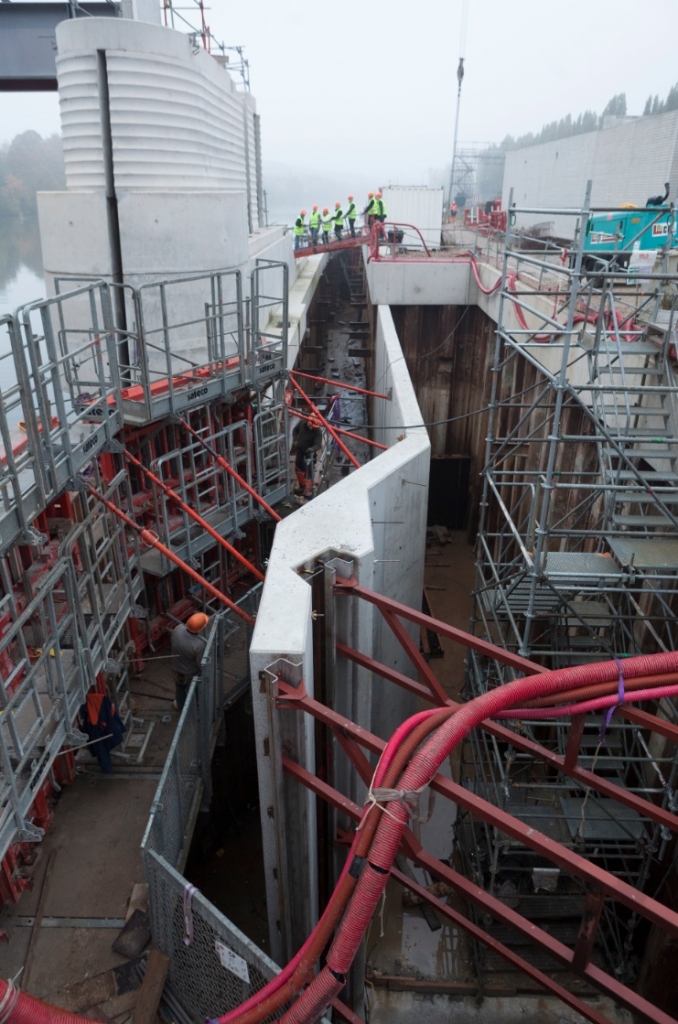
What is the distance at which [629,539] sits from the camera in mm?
6574

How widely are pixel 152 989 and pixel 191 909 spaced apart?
1.08 meters

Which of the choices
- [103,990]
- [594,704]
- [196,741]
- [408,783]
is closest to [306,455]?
[196,741]

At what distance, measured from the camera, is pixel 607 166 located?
30156mm

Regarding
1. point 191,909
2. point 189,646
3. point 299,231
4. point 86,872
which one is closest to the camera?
point 191,909

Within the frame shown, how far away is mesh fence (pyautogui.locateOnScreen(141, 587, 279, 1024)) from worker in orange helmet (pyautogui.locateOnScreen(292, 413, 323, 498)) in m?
5.80

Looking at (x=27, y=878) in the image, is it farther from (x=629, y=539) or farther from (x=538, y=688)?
(x=629, y=539)

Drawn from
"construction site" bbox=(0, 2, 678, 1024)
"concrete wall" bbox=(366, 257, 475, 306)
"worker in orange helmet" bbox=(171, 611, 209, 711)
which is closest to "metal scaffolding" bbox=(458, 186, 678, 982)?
"construction site" bbox=(0, 2, 678, 1024)

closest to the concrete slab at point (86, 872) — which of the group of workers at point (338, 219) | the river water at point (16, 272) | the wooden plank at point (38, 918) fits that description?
the wooden plank at point (38, 918)

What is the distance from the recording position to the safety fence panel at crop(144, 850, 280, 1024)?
14.3 feet

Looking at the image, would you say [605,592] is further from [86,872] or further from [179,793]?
[86,872]

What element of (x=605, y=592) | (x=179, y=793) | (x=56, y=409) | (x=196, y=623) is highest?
(x=56, y=409)

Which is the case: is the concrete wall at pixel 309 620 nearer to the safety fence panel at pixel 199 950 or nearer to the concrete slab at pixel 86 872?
the safety fence panel at pixel 199 950

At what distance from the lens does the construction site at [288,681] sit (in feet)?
14.3

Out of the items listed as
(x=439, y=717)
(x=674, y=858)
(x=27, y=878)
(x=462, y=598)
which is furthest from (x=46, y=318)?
(x=462, y=598)
